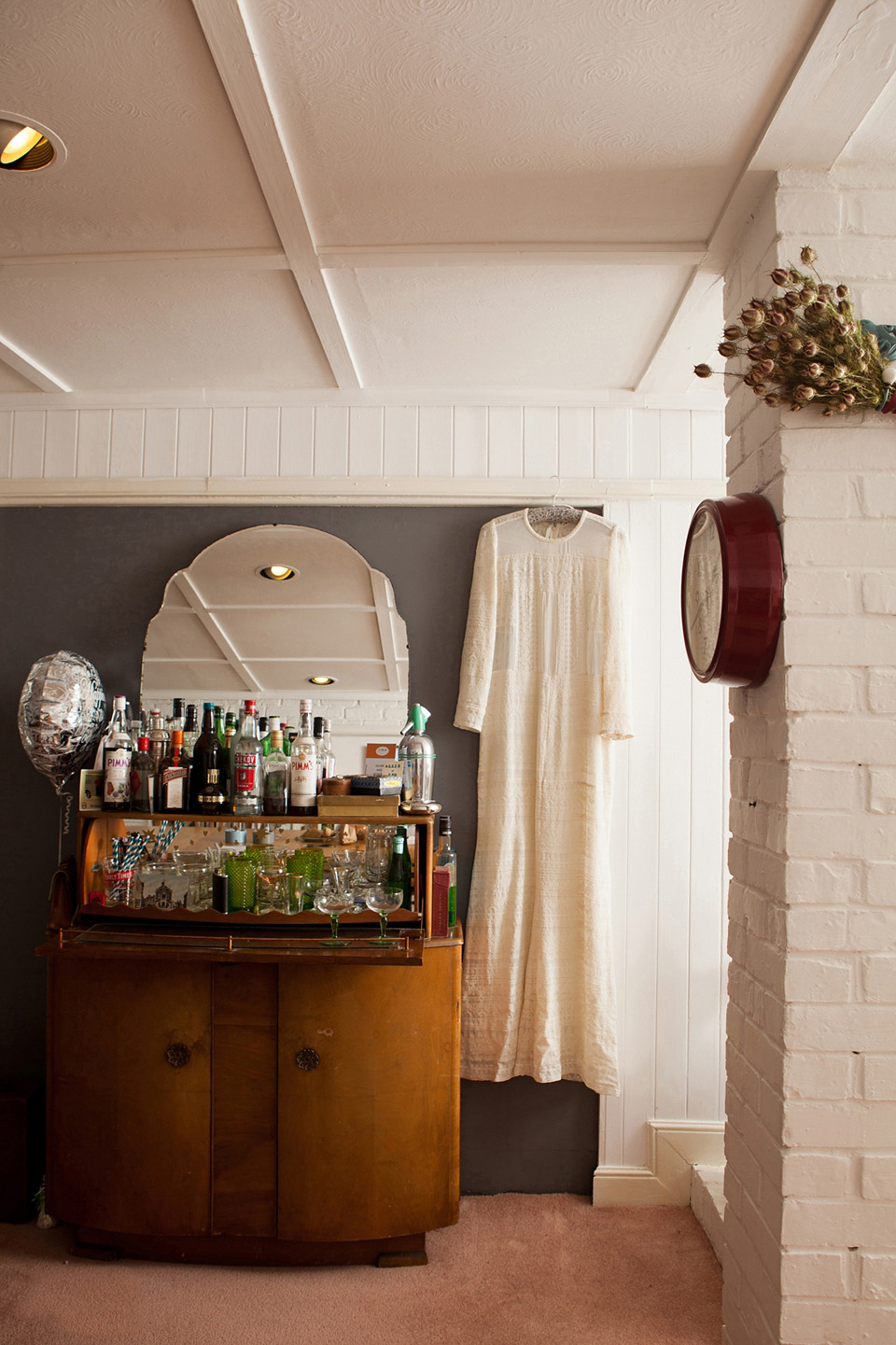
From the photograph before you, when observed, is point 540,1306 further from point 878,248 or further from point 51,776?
point 878,248

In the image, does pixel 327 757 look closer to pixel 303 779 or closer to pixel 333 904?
pixel 303 779

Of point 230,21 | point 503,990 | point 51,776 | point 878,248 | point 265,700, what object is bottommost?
point 503,990

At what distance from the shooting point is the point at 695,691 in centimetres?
271

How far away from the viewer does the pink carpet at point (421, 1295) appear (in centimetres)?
203

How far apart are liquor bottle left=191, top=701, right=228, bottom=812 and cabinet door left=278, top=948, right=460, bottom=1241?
51cm

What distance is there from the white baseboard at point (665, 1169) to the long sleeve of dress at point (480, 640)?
1399 millimetres

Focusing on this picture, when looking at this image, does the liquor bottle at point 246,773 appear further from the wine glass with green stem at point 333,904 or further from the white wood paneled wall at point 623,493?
the white wood paneled wall at point 623,493

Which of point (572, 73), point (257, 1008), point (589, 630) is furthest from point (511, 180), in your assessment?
point (257, 1008)

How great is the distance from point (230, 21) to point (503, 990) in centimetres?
240

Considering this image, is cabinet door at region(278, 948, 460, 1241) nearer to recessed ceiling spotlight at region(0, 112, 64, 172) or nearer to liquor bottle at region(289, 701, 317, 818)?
liquor bottle at region(289, 701, 317, 818)

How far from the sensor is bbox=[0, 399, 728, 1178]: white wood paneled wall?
2.63 m

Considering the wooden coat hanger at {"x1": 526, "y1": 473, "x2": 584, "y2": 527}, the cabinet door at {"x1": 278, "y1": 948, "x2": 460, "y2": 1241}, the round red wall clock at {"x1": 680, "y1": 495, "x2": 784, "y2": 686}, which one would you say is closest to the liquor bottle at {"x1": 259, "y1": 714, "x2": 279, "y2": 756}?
the cabinet door at {"x1": 278, "y1": 948, "x2": 460, "y2": 1241}

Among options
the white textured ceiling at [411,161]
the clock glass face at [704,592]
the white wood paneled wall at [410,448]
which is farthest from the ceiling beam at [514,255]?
the white wood paneled wall at [410,448]

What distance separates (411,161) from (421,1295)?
265 centimetres
